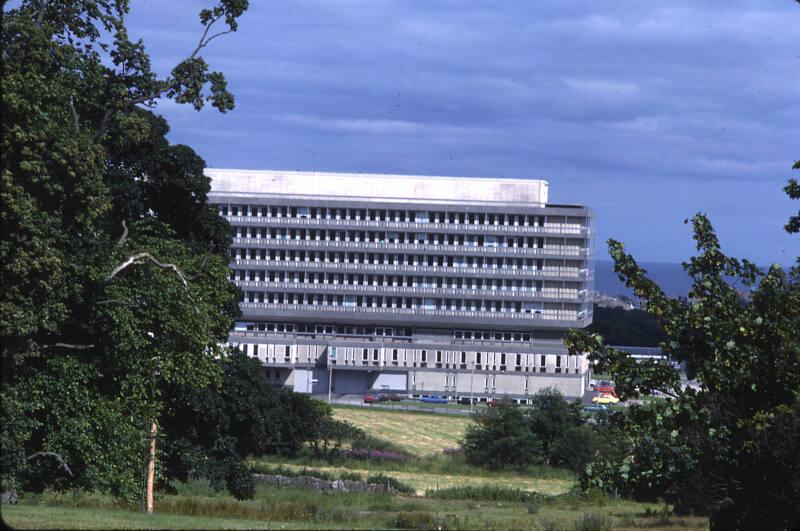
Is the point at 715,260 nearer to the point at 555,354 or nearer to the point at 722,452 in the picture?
the point at 722,452

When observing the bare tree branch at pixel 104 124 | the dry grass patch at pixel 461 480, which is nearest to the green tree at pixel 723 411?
the bare tree branch at pixel 104 124

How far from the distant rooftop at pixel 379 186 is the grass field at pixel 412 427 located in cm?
4120

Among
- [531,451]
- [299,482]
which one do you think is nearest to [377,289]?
[531,451]

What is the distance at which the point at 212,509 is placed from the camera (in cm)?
3875

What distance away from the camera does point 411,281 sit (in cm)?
14200

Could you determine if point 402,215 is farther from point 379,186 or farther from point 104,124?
point 104,124

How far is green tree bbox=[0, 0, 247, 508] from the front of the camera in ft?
87.3

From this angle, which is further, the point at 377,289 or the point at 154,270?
the point at 377,289

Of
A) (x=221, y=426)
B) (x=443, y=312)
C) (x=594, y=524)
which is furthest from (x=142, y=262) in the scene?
(x=443, y=312)

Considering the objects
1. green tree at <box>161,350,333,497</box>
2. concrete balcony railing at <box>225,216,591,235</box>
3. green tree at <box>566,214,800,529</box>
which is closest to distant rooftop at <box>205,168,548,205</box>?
concrete balcony railing at <box>225,216,591,235</box>

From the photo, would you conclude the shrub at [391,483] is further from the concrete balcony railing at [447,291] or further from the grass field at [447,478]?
the concrete balcony railing at [447,291]

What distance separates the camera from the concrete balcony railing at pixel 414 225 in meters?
140

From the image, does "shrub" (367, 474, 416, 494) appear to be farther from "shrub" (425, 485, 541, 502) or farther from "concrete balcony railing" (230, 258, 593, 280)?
"concrete balcony railing" (230, 258, 593, 280)

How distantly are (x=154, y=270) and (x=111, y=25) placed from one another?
684 centimetres
